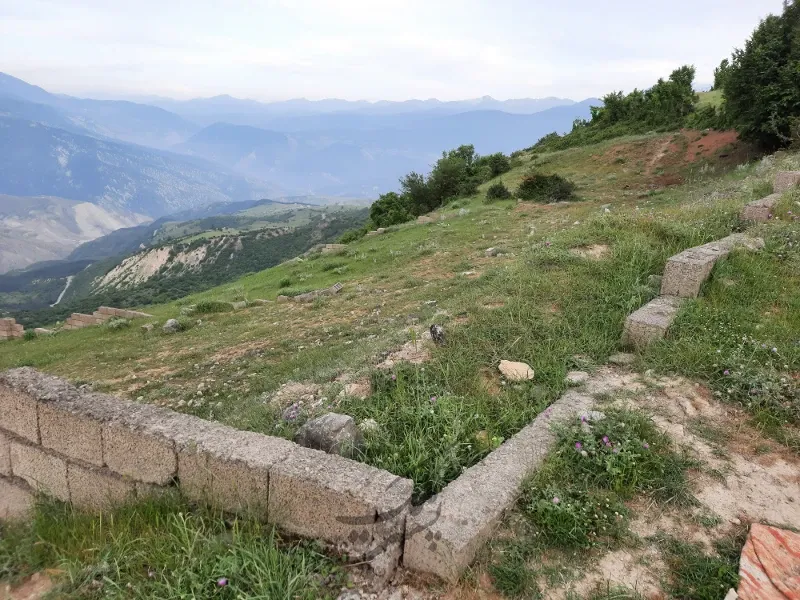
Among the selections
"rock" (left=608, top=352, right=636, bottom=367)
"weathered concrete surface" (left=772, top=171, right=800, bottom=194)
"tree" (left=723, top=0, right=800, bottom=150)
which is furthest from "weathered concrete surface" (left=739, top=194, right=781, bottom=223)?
"tree" (left=723, top=0, right=800, bottom=150)

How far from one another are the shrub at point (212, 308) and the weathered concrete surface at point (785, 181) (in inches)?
548

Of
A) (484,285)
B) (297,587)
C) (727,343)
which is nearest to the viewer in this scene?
(297,587)

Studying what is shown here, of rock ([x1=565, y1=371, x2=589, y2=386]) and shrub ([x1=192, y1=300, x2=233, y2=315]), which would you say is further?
shrub ([x1=192, y1=300, x2=233, y2=315])

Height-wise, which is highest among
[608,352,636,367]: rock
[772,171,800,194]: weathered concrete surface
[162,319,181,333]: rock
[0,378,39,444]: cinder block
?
[772,171,800,194]: weathered concrete surface

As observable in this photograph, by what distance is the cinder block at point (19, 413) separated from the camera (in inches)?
150

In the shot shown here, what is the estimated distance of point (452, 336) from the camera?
557 cm

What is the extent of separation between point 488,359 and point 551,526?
2324 mm

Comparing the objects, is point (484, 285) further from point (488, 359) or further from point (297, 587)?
point (297, 587)

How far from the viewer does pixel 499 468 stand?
319 centimetres

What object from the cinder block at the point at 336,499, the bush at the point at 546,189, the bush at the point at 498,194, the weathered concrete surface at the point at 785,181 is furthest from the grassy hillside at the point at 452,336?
the bush at the point at 498,194

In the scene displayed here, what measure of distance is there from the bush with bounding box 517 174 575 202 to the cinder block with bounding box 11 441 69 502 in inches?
746

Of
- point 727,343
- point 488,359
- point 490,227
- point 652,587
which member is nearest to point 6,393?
point 488,359

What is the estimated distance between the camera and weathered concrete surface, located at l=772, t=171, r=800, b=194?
10.1 metres

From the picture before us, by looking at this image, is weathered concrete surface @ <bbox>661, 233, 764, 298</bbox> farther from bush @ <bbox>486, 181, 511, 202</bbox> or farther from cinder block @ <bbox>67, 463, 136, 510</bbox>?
bush @ <bbox>486, 181, 511, 202</bbox>
